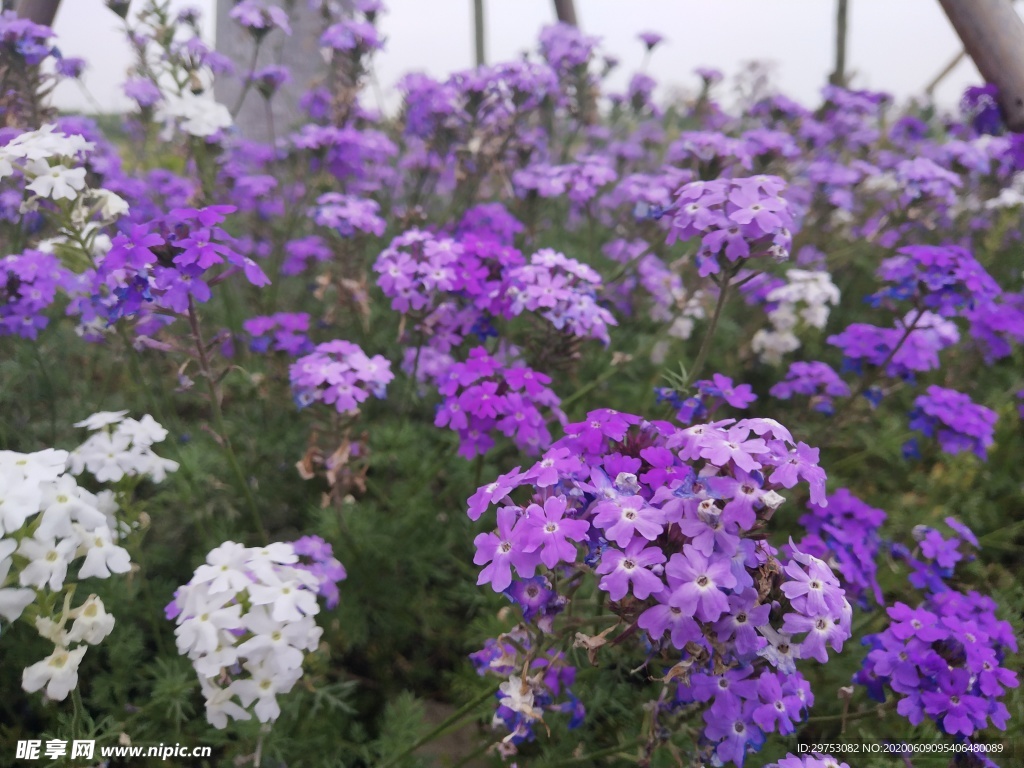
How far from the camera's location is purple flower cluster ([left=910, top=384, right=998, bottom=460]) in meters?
2.79

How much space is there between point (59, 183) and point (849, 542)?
2736mm

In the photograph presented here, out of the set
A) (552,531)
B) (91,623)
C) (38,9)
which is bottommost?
(91,623)

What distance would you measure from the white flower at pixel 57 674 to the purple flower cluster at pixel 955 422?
310 centimetres

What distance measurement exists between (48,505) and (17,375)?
1.69 metres

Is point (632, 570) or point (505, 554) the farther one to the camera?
point (505, 554)

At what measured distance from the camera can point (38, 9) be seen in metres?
3.04

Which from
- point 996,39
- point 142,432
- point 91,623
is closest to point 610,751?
point 91,623

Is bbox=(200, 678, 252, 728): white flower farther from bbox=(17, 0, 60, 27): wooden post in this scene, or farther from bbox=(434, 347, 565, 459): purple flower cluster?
bbox=(17, 0, 60, 27): wooden post

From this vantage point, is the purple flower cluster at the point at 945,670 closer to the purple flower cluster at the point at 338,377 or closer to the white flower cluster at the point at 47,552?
the purple flower cluster at the point at 338,377

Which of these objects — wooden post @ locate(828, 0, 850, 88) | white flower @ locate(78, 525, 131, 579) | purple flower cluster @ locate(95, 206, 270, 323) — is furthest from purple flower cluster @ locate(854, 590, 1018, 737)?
wooden post @ locate(828, 0, 850, 88)

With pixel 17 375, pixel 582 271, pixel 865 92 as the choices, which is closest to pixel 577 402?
pixel 582 271

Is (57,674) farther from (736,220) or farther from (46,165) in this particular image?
(736,220)

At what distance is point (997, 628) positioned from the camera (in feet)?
6.36

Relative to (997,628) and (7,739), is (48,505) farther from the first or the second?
(997,628)
